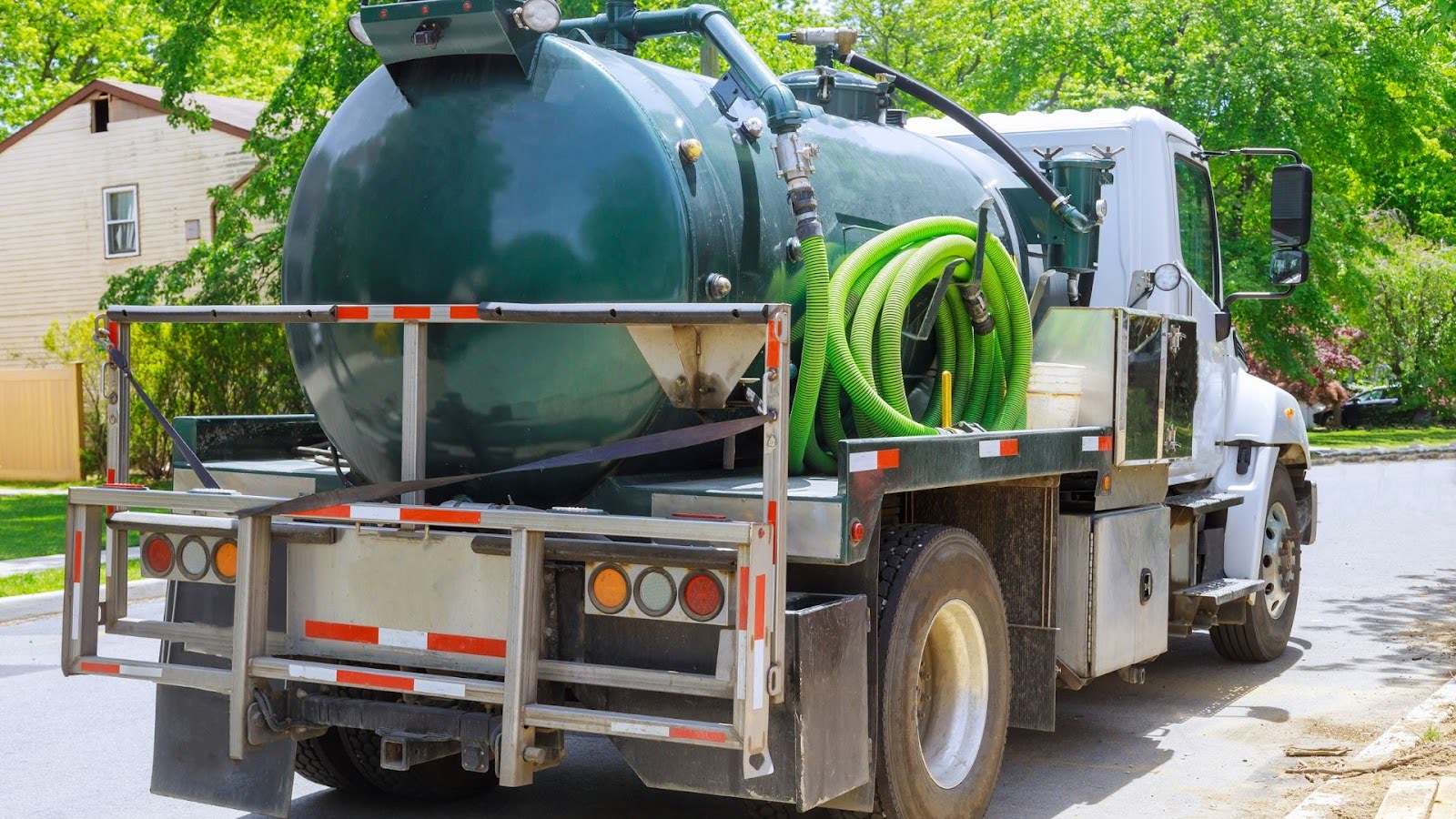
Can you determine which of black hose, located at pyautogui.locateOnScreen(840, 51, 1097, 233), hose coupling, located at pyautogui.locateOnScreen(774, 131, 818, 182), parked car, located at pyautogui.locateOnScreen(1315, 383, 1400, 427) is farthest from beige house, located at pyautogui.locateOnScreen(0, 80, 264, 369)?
parked car, located at pyautogui.locateOnScreen(1315, 383, 1400, 427)

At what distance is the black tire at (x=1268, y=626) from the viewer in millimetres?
8469

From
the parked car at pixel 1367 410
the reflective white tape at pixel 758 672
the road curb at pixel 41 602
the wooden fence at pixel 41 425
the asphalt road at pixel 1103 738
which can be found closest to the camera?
the reflective white tape at pixel 758 672

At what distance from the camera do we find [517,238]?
4.69 metres

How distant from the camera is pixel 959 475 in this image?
4.98 meters

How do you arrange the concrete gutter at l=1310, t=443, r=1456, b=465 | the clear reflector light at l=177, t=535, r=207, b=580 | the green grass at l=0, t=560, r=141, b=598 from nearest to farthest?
the clear reflector light at l=177, t=535, r=207, b=580 < the green grass at l=0, t=560, r=141, b=598 < the concrete gutter at l=1310, t=443, r=1456, b=465

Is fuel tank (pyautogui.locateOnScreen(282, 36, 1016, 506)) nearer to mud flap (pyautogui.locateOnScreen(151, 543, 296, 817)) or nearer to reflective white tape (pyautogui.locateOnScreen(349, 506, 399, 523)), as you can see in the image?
reflective white tape (pyautogui.locateOnScreen(349, 506, 399, 523))

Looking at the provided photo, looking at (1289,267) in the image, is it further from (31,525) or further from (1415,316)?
(1415,316)

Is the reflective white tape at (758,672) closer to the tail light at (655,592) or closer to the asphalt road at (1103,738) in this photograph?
the tail light at (655,592)

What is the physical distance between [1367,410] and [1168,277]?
3821 cm

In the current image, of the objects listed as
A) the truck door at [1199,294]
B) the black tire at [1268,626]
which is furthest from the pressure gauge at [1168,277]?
the black tire at [1268,626]

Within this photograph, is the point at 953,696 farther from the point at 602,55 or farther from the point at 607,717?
the point at 602,55

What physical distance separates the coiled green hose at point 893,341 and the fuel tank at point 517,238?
0.29 metres

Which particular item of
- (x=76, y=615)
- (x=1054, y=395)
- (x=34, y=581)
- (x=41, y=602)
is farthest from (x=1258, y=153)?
(x=34, y=581)

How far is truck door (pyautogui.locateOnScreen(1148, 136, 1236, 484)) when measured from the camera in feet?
25.5
